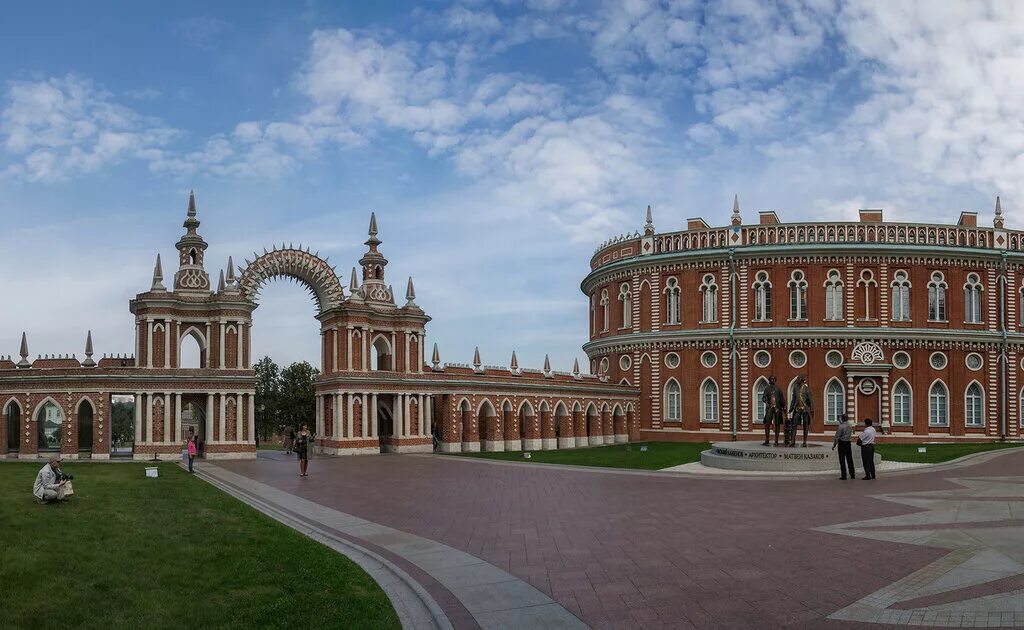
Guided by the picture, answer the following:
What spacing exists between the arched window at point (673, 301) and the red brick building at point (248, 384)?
11533 millimetres

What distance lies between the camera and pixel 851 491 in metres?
26.3

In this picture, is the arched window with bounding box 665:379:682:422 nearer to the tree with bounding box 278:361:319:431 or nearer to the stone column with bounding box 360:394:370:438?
the stone column with bounding box 360:394:370:438

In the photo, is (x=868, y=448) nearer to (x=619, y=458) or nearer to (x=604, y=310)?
(x=619, y=458)

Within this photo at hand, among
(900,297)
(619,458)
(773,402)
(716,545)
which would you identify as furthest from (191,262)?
(900,297)

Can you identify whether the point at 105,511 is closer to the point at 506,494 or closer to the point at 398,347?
the point at 506,494

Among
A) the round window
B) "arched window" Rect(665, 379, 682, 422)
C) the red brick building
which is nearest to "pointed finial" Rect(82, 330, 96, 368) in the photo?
the red brick building

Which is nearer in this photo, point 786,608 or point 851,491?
point 786,608

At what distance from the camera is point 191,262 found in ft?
166

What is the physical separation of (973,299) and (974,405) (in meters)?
7.86

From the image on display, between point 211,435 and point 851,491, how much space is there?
3551 centimetres

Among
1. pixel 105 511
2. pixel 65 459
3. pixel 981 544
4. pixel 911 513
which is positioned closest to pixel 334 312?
pixel 65 459

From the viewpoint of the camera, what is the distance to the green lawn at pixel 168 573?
11.5m

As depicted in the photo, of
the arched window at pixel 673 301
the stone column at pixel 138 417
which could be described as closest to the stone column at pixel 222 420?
the stone column at pixel 138 417

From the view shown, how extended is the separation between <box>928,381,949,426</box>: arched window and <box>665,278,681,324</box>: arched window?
19.1 metres
